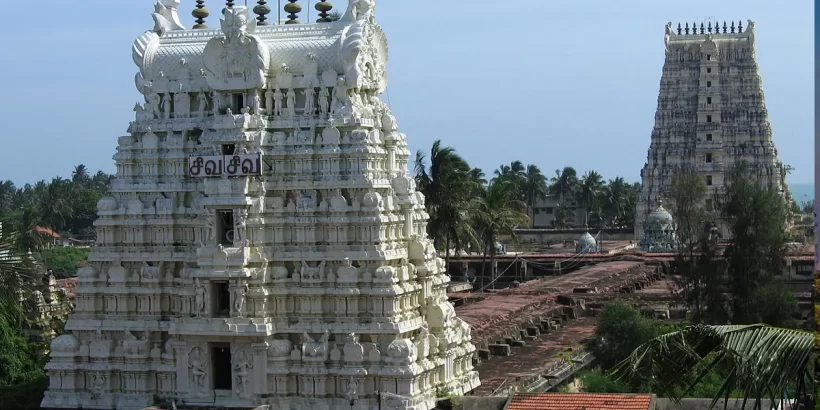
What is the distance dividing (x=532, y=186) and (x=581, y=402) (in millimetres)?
112538

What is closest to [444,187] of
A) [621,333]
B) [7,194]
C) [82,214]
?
[621,333]

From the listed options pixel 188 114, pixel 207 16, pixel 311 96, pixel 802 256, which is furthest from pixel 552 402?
pixel 802 256

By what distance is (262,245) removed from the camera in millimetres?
36500

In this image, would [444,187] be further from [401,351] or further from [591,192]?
[591,192]

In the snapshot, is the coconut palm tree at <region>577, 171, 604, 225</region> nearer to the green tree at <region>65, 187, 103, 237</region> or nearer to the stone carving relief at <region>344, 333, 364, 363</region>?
the green tree at <region>65, 187, 103, 237</region>

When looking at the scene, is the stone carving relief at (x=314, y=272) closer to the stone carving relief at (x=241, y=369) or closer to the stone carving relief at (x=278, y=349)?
the stone carving relief at (x=278, y=349)

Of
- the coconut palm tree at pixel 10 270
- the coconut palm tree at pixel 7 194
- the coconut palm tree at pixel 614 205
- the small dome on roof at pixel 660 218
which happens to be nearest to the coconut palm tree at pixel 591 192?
the coconut palm tree at pixel 614 205

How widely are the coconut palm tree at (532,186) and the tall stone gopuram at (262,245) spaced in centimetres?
10589

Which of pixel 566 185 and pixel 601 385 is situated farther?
pixel 566 185

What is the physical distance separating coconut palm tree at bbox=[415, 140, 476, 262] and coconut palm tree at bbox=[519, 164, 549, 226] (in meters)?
78.2

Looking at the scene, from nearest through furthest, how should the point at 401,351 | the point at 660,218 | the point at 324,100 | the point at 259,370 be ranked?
the point at 401,351
the point at 259,370
the point at 324,100
the point at 660,218

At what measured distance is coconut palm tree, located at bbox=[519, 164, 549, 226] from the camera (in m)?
144

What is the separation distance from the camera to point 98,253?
38.2 m

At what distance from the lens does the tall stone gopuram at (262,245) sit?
35.8 meters
